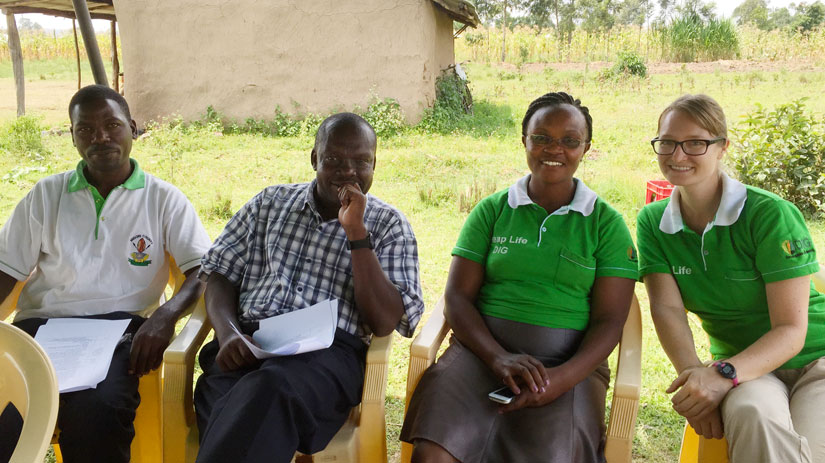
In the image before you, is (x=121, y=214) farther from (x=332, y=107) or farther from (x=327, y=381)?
(x=332, y=107)

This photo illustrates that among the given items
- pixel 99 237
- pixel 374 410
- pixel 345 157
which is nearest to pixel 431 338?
pixel 374 410

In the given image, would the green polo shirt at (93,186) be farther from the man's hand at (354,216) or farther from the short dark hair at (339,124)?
the man's hand at (354,216)

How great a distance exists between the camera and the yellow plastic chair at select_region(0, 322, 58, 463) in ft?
4.47

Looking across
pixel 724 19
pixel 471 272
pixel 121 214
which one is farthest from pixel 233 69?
pixel 724 19

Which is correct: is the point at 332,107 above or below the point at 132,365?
above

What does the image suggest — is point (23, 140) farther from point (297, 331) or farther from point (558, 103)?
point (558, 103)

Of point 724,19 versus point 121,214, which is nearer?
point 121,214

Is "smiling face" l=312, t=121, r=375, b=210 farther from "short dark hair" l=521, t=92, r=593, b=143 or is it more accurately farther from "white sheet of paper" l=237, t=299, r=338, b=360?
"short dark hair" l=521, t=92, r=593, b=143

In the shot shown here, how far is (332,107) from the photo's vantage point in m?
9.11

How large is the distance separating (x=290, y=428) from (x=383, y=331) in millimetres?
457

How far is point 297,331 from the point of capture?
83.3 inches

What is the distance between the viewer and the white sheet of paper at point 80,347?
210 cm

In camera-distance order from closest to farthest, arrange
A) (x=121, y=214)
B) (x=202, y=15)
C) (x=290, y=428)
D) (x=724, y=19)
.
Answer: (x=290, y=428) → (x=121, y=214) → (x=202, y=15) → (x=724, y=19)

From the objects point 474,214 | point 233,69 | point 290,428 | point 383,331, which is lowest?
point 290,428
